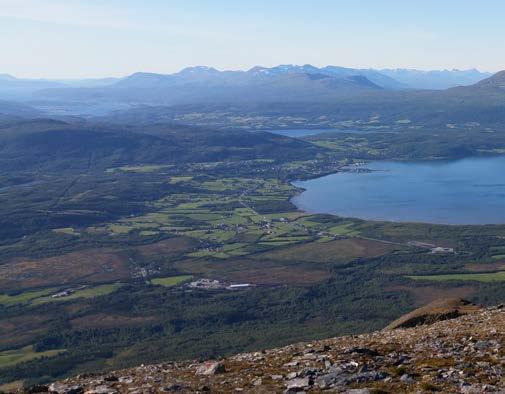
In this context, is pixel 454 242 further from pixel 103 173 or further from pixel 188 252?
pixel 103 173

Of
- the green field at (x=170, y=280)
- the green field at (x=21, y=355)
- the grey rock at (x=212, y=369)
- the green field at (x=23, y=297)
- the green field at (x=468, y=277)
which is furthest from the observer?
the green field at (x=170, y=280)

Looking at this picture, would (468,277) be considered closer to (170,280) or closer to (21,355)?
(170,280)

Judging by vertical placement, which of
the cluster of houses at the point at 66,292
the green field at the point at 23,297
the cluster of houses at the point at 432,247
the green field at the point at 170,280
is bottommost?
the green field at the point at 23,297

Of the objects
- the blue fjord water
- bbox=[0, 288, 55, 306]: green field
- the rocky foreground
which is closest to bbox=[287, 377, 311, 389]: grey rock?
the rocky foreground

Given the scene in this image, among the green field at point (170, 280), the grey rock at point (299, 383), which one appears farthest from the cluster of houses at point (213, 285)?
the grey rock at point (299, 383)

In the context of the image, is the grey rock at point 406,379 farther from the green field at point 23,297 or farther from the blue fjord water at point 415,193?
the blue fjord water at point 415,193

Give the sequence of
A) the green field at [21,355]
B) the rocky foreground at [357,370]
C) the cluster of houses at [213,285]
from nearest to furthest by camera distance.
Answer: the rocky foreground at [357,370]
the green field at [21,355]
the cluster of houses at [213,285]

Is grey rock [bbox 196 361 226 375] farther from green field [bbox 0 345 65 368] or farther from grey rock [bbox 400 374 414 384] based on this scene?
green field [bbox 0 345 65 368]

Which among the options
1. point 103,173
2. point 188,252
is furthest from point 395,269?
point 103,173
